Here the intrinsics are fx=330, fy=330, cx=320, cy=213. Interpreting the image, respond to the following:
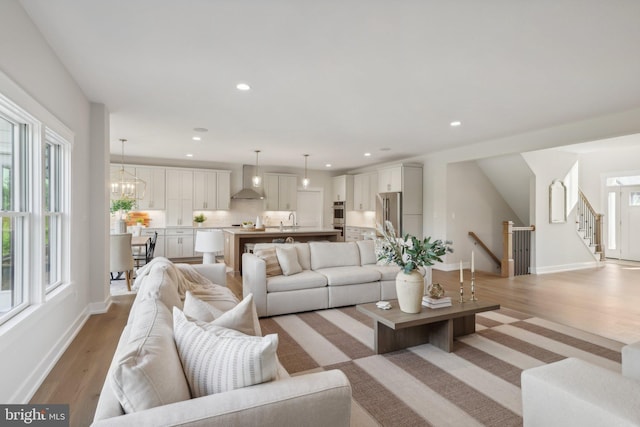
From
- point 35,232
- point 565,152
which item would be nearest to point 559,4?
point 35,232

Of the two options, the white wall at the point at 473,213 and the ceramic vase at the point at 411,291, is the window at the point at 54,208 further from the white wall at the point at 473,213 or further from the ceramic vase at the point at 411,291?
the white wall at the point at 473,213

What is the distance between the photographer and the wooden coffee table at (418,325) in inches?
110

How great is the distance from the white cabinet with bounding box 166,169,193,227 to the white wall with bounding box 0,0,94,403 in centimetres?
433

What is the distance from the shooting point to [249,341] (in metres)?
1.22

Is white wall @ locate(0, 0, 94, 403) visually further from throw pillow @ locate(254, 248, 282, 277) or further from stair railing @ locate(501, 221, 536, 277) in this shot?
stair railing @ locate(501, 221, 536, 277)

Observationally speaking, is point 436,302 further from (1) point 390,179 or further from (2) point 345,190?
(2) point 345,190

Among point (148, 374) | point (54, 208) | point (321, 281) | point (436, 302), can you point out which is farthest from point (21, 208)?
point (436, 302)

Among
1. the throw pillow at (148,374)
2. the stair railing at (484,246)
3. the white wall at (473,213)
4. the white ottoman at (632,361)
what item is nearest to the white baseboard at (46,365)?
the throw pillow at (148,374)

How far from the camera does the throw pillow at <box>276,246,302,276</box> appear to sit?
4.27 metres

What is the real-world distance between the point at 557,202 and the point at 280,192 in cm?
674

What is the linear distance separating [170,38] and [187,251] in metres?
6.63

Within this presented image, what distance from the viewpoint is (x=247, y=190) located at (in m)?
8.97

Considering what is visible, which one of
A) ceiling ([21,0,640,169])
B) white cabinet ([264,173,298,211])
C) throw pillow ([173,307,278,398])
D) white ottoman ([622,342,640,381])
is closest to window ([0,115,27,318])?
ceiling ([21,0,640,169])

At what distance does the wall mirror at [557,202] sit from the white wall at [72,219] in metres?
8.23
